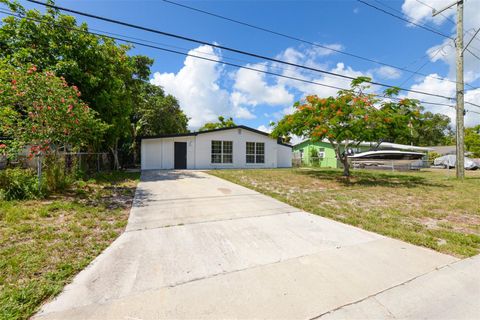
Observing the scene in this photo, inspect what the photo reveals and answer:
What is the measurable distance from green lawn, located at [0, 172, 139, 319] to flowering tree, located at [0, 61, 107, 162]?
5.79 ft

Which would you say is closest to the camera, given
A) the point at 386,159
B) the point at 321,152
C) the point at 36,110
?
the point at 36,110

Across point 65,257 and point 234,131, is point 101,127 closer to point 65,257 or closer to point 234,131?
point 65,257

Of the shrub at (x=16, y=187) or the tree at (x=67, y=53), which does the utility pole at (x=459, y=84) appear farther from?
the shrub at (x=16, y=187)

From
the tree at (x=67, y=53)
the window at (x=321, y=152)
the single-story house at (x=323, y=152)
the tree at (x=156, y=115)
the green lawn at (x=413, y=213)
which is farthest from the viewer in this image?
the window at (x=321, y=152)

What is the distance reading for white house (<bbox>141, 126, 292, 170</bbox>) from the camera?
→ 632 inches

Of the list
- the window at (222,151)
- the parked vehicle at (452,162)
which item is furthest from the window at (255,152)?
the parked vehicle at (452,162)

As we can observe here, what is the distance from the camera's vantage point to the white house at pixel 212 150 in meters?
16.0

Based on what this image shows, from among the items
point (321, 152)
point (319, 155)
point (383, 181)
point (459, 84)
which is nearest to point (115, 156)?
point (383, 181)

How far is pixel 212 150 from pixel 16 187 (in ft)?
39.5

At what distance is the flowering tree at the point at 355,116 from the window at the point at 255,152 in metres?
7.07

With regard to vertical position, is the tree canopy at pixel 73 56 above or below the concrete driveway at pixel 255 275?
above

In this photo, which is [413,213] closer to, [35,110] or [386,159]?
[35,110]

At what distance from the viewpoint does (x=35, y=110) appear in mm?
6074

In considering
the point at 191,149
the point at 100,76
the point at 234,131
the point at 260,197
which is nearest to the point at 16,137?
the point at 100,76
